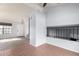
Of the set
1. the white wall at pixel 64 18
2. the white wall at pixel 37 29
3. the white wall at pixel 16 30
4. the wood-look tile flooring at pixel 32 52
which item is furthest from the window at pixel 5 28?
the white wall at pixel 64 18

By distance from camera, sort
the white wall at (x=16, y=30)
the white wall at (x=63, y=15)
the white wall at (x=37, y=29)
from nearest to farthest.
A: the white wall at (x=16, y=30) < the white wall at (x=63, y=15) < the white wall at (x=37, y=29)

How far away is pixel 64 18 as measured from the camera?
323 centimetres

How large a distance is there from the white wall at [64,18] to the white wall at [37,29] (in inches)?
13.1

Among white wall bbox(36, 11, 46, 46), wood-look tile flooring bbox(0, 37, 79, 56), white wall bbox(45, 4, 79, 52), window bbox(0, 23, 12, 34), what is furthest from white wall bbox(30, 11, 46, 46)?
window bbox(0, 23, 12, 34)

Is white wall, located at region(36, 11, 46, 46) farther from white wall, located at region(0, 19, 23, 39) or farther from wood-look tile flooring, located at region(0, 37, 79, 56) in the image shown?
white wall, located at region(0, 19, 23, 39)

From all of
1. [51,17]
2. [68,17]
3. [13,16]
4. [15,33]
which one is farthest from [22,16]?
[51,17]

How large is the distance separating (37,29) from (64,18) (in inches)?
52.0

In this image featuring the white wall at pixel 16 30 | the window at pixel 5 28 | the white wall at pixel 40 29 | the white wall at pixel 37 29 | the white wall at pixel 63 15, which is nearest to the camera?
the window at pixel 5 28

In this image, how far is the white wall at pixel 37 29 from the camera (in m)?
3.55

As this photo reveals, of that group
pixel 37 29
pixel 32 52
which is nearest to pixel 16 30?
pixel 32 52

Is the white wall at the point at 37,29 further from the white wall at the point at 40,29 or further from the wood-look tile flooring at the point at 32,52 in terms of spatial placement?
the wood-look tile flooring at the point at 32,52

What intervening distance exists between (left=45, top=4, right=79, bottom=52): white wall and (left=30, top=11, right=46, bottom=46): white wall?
332mm

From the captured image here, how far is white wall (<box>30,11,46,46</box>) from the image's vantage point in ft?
11.6

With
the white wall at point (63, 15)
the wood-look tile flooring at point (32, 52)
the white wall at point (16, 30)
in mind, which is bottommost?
the wood-look tile flooring at point (32, 52)
